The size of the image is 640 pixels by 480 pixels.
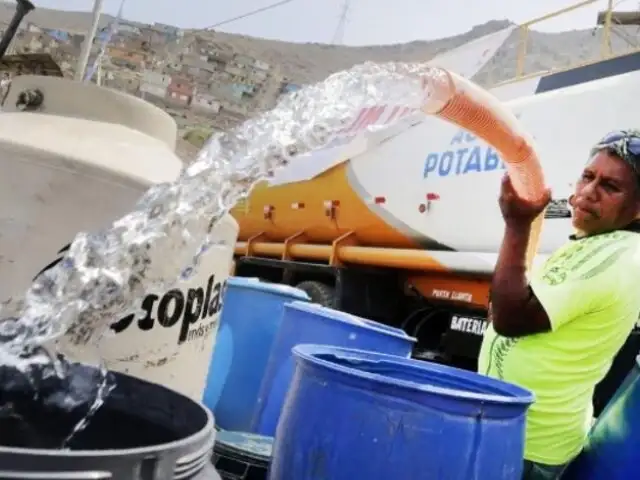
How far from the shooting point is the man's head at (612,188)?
1720mm

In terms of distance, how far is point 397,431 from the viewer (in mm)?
1269

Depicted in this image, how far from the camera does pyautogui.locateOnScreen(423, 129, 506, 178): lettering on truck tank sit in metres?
4.39

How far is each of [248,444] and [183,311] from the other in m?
0.38

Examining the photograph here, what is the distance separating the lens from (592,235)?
1765mm

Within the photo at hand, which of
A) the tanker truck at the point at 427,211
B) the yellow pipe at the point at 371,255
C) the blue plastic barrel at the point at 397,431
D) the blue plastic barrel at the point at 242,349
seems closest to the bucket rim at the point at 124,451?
the blue plastic barrel at the point at 397,431

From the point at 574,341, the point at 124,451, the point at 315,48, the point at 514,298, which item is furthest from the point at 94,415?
the point at 315,48

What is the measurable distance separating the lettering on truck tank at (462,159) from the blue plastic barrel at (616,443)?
2.73m

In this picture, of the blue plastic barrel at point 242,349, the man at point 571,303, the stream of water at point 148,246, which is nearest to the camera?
the stream of water at point 148,246

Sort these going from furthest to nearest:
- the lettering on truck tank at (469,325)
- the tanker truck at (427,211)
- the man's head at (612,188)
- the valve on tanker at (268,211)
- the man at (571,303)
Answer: the valve on tanker at (268,211), the lettering on truck tank at (469,325), the tanker truck at (427,211), the man's head at (612,188), the man at (571,303)

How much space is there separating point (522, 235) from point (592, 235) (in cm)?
19

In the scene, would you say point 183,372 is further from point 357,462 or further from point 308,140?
point 308,140

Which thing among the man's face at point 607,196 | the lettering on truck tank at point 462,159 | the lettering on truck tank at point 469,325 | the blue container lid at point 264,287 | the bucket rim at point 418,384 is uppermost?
the lettering on truck tank at point 462,159

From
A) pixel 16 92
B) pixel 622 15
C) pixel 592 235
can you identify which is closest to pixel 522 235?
pixel 592 235

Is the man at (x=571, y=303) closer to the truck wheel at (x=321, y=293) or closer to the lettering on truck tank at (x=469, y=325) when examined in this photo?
the lettering on truck tank at (x=469, y=325)
